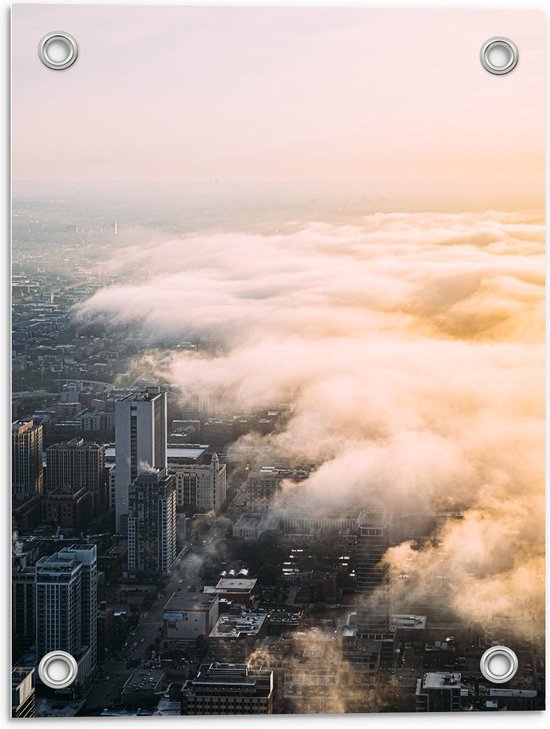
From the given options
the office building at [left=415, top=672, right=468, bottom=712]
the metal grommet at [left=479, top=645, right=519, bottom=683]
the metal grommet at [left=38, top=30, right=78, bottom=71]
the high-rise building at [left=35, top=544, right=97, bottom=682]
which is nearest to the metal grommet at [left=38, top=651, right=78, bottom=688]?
the high-rise building at [left=35, top=544, right=97, bottom=682]

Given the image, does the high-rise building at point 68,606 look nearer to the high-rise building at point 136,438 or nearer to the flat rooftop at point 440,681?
the high-rise building at point 136,438

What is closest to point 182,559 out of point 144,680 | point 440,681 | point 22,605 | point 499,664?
point 144,680

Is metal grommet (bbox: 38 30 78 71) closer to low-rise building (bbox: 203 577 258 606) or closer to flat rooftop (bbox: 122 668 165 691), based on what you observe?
low-rise building (bbox: 203 577 258 606)

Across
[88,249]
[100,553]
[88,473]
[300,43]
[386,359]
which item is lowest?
[100,553]

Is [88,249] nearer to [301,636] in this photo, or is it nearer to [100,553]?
[100,553]

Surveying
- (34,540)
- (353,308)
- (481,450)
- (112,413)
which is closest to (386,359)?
(353,308)

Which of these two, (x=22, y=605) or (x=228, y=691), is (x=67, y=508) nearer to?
(x=22, y=605)
